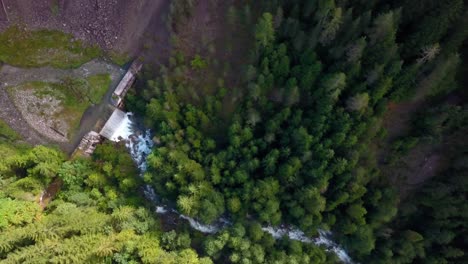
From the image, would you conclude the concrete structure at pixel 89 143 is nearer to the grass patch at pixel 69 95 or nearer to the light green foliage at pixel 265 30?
the grass patch at pixel 69 95

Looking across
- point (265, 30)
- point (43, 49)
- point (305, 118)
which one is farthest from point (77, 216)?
point (265, 30)

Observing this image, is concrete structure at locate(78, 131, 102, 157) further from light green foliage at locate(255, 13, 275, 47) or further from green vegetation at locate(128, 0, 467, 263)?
light green foliage at locate(255, 13, 275, 47)

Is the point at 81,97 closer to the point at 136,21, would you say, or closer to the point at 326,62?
the point at 136,21

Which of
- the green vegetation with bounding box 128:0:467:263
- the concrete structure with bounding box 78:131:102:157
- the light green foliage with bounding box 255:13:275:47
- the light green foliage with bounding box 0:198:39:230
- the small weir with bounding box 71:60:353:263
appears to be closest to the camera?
the green vegetation with bounding box 128:0:467:263

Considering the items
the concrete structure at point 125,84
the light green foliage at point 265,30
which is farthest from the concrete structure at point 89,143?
the light green foliage at point 265,30

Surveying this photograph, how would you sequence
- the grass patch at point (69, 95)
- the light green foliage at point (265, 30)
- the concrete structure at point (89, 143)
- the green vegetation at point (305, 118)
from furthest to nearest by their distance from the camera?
the grass patch at point (69, 95) < the concrete structure at point (89, 143) < the light green foliage at point (265, 30) < the green vegetation at point (305, 118)

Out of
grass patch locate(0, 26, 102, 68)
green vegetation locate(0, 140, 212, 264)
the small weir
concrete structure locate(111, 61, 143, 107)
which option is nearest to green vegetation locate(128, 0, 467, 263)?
the small weir
